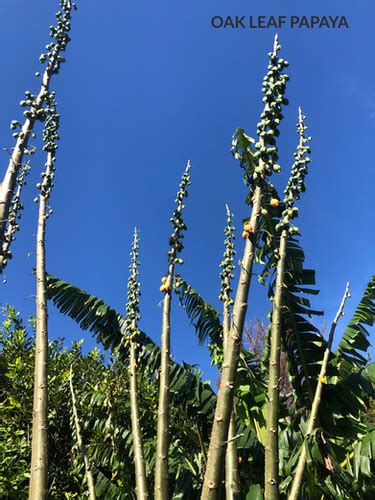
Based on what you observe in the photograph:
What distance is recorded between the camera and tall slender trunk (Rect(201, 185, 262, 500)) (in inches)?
94.0

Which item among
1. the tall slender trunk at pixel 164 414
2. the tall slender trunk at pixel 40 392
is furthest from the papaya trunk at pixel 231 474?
the tall slender trunk at pixel 40 392

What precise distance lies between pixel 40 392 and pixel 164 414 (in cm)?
95

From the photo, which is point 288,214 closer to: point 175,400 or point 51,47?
point 51,47

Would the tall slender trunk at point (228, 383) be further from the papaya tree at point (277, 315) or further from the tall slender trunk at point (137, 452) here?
the tall slender trunk at point (137, 452)

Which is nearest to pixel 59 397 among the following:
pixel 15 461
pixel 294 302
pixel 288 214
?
pixel 15 461

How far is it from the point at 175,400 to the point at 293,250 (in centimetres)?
281

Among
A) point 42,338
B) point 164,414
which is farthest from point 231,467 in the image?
point 42,338

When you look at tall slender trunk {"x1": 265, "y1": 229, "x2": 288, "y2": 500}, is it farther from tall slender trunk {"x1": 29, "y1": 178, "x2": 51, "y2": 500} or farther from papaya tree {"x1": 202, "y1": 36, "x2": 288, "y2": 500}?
tall slender trunk {"x1": 29, "y1": 178, "x2": 51, "y2": 500}

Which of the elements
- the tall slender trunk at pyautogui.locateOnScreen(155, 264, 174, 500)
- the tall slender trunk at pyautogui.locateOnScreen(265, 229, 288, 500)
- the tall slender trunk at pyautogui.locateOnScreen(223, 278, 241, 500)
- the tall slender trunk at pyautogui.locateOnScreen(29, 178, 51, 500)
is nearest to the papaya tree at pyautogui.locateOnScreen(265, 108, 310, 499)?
the tall slender trunk at pyautogui.locateOnScreen(265, 229, 288, 500)

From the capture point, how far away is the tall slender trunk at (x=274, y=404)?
317 centimetres

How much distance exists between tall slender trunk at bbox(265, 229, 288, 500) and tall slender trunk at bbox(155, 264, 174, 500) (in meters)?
0.73

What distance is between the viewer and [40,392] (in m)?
2.94

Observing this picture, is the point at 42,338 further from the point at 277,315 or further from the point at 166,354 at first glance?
the point at 277,315

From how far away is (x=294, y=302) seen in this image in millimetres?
6309
